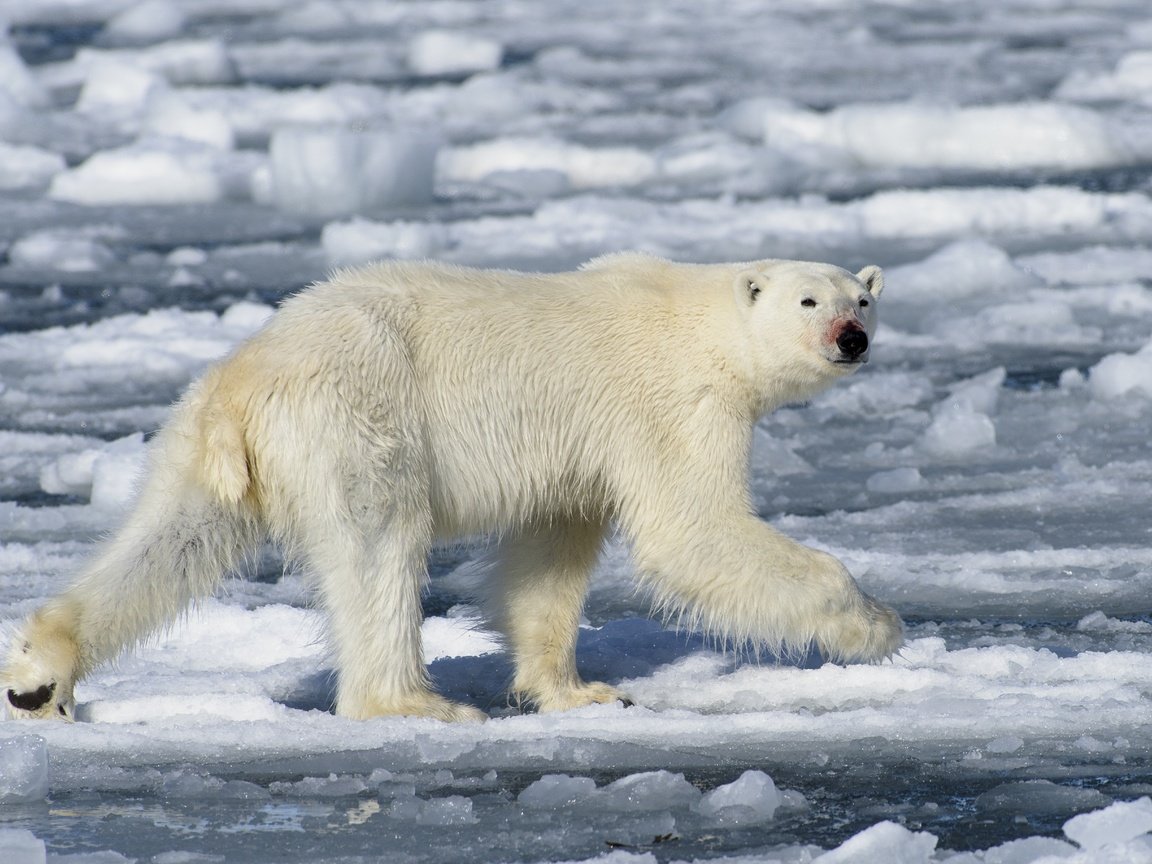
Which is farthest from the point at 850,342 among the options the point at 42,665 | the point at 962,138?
the point at 962,138

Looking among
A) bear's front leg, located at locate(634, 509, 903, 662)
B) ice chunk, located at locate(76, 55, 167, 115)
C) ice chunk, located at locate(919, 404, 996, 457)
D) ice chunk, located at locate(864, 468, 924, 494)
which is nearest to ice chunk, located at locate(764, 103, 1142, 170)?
ice chunk, located at locate(76, 55, 167, 115)

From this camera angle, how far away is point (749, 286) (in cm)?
419

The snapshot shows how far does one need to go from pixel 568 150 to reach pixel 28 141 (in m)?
4.41

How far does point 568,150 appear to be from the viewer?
41.1ft

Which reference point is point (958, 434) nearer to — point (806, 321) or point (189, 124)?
point (806, 321)

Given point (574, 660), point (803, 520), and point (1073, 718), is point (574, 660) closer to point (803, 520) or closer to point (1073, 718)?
point (1073, 718)

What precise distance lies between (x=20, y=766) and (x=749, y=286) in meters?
2.01

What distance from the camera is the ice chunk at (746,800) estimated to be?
3.24 metres

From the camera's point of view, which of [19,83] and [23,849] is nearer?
[23,849]

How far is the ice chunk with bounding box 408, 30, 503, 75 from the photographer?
16.8 metres

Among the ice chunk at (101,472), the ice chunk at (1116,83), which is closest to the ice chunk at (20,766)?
the ice chunk at (101,472)

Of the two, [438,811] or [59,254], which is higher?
[59,254]

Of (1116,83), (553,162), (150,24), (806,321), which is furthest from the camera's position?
(150,24)

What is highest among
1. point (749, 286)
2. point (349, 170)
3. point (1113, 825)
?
point (349, 170)
